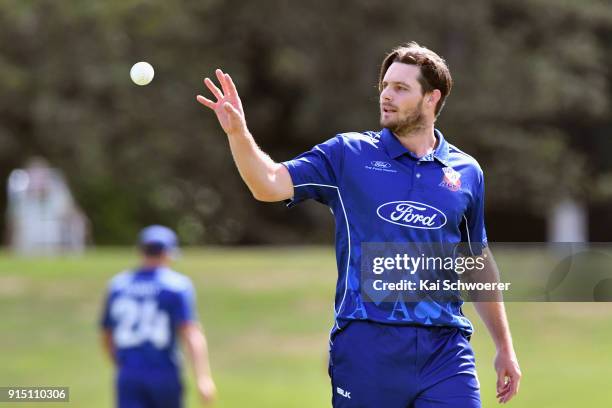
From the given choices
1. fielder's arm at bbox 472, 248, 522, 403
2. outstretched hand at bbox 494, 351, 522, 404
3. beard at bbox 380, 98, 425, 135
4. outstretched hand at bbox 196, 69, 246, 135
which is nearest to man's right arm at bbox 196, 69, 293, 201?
outstretched hand at bbox 196, 69, 246, 135

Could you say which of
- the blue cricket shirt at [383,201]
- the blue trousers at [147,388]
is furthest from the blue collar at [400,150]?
the blue trousers at [147,388]

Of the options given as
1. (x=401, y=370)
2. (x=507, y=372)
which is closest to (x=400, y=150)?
(x=401, y=370)

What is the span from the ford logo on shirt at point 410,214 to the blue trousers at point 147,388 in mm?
4123

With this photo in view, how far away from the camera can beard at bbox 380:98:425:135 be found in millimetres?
5168

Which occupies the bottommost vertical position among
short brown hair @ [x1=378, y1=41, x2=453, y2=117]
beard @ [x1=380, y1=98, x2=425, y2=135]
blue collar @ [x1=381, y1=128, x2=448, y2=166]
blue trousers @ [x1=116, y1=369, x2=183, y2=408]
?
blue trousers @ [x1=116, y1=369, x2=183, y2=408]

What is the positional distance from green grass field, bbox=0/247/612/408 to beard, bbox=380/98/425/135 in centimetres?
876

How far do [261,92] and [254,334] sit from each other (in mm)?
18276

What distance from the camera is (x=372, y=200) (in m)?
5.03

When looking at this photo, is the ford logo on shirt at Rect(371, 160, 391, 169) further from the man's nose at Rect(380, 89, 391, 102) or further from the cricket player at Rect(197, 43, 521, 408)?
the man's nose at Rect(380, 89, 391, 102)

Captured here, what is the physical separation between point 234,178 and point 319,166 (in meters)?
31.0

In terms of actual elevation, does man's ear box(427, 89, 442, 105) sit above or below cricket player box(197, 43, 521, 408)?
above

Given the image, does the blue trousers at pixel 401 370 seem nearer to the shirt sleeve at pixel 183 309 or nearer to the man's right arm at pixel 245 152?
the man's right arm at pixel 245 152

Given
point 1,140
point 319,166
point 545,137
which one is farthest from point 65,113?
point 319,166

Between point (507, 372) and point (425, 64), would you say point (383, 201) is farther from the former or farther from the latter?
point (507, 372)
